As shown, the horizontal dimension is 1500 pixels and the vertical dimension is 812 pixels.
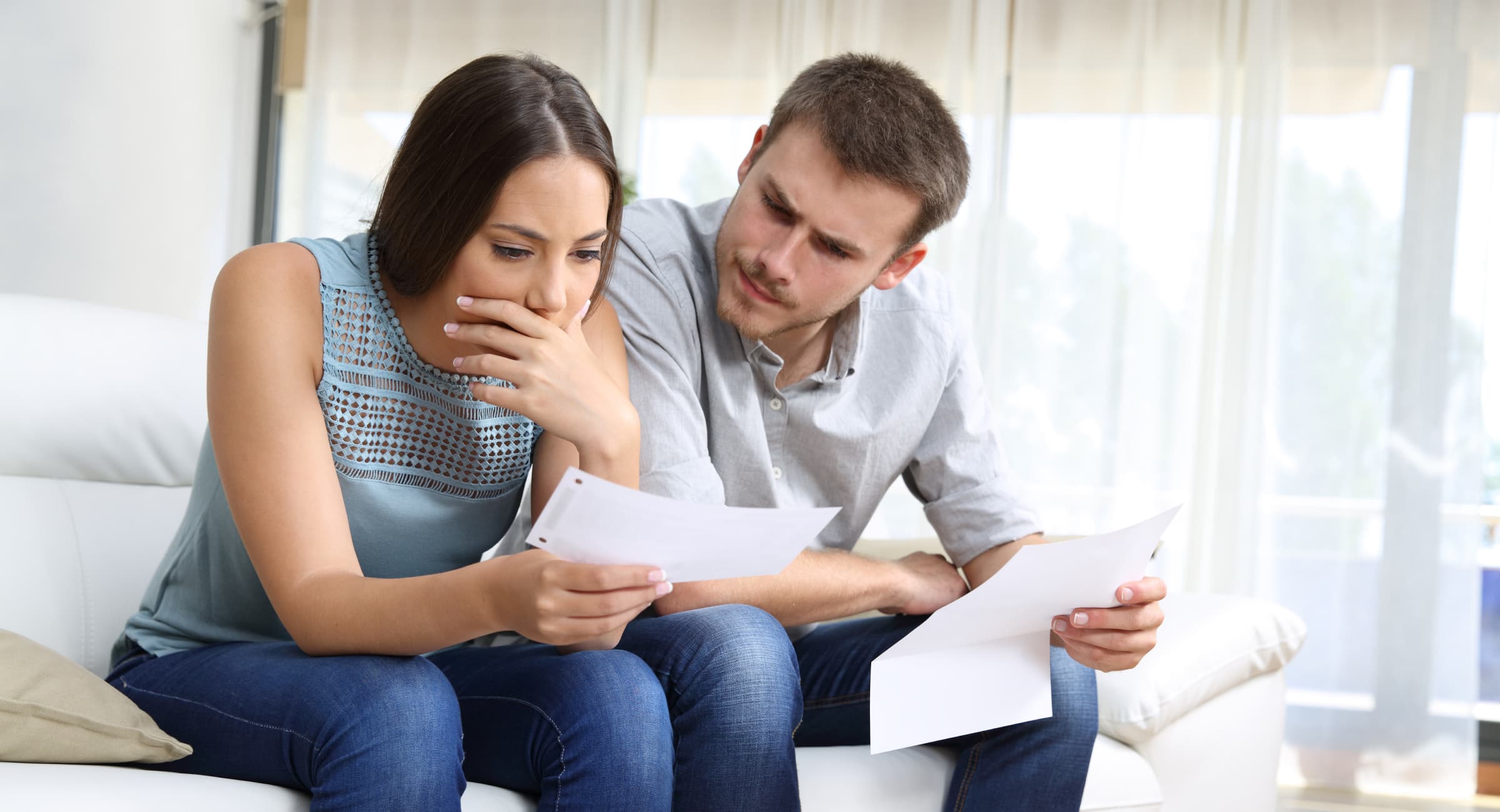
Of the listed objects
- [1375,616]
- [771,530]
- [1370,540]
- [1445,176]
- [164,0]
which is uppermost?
[164,0]

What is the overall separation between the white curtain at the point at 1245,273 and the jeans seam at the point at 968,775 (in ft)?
6.15

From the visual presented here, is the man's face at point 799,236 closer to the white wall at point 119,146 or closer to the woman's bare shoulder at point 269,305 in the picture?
the woman's bare shoulder at point 269,305

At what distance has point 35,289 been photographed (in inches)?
110

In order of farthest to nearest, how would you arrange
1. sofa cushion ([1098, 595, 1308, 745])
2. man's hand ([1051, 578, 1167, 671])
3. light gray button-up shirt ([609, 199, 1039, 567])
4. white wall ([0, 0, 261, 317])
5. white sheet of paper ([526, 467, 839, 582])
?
white wall ([0, 0, 261, 317]) → sofa cushion ([1098, 595, 1308, 745]) → light gray button-up shirt ([609, 199, 1039, 567]) → man's hand ([1051, 578, 1167, 671]) → white sheet of paper ([526, 467, 839, 582])

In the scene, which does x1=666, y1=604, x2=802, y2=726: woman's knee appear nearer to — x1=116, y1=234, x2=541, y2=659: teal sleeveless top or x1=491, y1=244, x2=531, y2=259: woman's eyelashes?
x1=116, y1=234, x2=541, y2=659: teal sleeveless top

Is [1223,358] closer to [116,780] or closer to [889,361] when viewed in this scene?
[889,361]

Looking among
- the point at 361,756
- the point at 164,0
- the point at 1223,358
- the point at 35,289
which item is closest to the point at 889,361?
the point at 361,756

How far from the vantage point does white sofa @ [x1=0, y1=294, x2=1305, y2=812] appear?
1.29 meters

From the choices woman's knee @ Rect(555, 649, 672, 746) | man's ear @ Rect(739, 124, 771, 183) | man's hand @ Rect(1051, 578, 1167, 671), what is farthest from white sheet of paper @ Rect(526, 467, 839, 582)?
man's ear @ Rect(739, 124, 771, 183)

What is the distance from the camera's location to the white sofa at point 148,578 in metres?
1.29

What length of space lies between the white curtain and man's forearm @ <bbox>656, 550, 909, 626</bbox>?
6.05 feet

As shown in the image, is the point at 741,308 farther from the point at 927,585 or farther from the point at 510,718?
the point at 510,718

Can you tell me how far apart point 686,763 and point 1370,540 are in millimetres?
2583

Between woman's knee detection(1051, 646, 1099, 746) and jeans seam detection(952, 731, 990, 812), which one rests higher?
woman's knee detection(1051, 646, 1099, 746)
